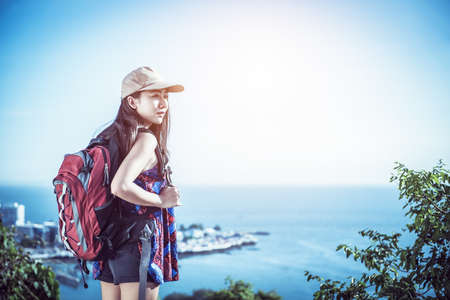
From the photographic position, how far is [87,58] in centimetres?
611

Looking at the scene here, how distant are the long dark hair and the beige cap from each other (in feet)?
0.08

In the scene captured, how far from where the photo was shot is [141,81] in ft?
3.50

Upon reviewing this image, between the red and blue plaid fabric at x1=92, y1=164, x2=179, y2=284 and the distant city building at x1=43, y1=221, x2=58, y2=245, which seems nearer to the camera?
the red and blue plaid fabric at x1=92, y1=164, x2=179, y2=284

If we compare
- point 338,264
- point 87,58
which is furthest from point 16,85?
point 338,264

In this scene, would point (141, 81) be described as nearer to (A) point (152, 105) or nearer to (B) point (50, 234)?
(A) point (152, 105)

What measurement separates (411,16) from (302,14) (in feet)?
5.69

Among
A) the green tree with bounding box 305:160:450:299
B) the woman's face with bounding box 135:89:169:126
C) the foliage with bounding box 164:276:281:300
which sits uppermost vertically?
the woman's face with bounding box 135:89:169:126

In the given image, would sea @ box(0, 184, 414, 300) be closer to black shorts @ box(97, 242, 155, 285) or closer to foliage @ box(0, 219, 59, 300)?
foliage @ box(0, 219, 59, 300)

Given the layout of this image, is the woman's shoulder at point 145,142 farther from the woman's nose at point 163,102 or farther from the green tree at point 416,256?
the green tree at point 416,256

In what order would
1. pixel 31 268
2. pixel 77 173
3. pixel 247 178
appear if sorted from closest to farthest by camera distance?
pixel 77 173 → pixel 31 268 → pixel 247 178

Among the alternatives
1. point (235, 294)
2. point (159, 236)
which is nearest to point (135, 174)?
point (159, 236)

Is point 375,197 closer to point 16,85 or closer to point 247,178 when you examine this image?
point 247,178

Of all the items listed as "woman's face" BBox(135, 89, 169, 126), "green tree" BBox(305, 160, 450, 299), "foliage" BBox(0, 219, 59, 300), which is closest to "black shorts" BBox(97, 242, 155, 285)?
"woman's face" BBox(135, 89, 169, 126)

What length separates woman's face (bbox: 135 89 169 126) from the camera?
1071 millimetres
